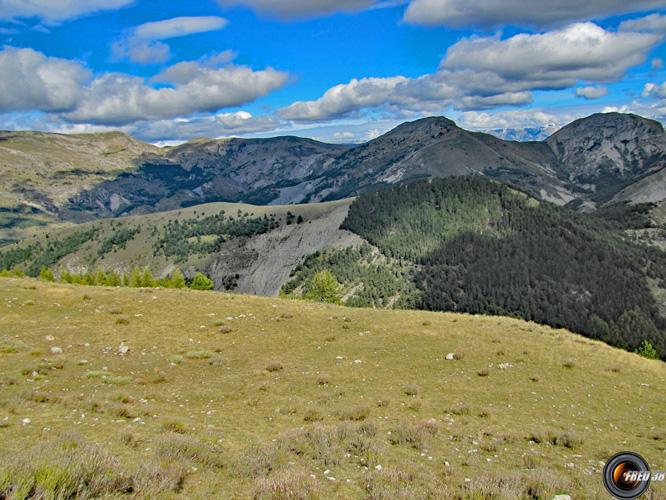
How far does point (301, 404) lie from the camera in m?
19.7

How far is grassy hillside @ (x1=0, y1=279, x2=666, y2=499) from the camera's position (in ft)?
37.6

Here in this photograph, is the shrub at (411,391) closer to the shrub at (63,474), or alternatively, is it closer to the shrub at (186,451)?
the shrub at (186,451)

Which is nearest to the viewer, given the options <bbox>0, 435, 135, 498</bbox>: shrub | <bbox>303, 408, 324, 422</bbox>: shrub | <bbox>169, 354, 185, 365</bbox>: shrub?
<bbox>0, 435, 135, 498</bbox>: shrub

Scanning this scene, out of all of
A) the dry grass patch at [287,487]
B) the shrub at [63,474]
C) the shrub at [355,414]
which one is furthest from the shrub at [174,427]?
the shrub at [355,414]

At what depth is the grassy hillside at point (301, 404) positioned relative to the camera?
11.5 metres

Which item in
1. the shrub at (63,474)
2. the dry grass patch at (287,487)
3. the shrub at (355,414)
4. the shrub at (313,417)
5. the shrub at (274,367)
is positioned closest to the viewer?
the shrub at (63,474)

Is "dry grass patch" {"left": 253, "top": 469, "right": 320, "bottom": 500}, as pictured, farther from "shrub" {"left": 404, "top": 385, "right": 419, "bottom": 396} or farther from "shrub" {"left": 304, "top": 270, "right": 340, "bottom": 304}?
"shrub" {"left": 304, "top": 270, "right": 340, "bottom": 304}

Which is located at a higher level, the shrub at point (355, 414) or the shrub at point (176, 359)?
the shrub at point (355, 414)

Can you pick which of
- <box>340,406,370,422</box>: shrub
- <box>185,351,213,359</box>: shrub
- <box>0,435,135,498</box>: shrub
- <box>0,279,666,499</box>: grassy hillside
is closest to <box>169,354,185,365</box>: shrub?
<box>0,279,666,499</box>: grassy hillside

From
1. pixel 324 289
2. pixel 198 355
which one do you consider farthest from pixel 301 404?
pixel 324 289

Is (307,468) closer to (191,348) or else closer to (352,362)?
(352,362)

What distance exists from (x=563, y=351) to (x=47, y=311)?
128ft

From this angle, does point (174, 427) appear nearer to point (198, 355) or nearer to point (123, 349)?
point (198, 355)

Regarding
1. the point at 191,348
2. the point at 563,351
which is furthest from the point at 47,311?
the point at 563,351
